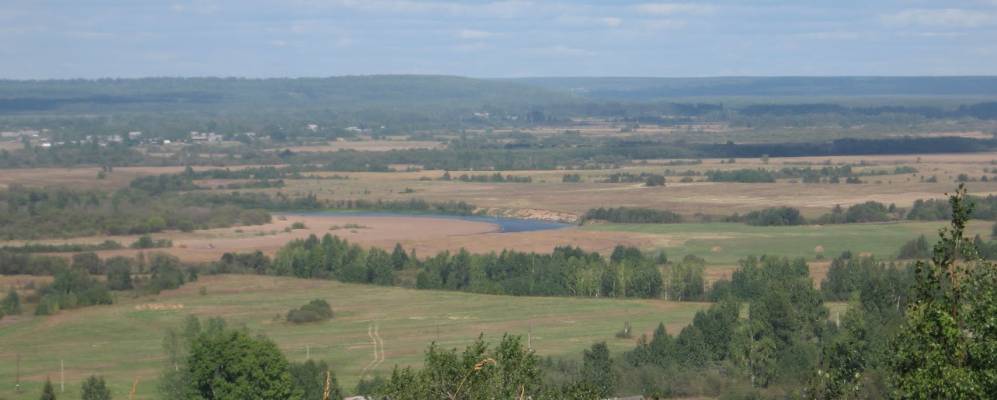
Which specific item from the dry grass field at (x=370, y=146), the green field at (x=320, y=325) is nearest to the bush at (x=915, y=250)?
the green field at (x=320, y=325)

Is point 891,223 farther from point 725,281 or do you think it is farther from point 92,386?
point 92,386

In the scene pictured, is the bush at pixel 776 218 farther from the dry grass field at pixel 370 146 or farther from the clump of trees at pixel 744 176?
the dry grass field at pixel 370 146

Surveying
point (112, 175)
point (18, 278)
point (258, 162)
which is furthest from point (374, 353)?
point (258, 162)

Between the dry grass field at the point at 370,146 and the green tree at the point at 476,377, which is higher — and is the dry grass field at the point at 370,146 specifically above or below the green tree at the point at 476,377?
below

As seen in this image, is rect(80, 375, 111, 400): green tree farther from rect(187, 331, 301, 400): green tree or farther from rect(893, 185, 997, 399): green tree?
rect(893, 185, 997, 399): green tree

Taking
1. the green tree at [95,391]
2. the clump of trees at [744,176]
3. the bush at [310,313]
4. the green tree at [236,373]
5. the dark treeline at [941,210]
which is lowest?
the clump of trees at [744,176]
